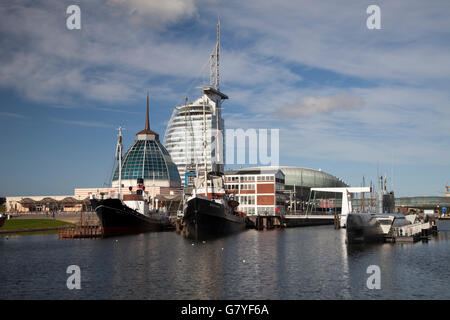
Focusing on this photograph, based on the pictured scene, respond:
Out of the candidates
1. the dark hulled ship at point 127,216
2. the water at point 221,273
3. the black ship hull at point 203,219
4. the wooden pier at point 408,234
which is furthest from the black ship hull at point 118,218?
the wooden pier at point 408,234

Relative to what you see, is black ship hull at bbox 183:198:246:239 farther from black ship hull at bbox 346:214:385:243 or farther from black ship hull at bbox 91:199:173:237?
black ship hull at bbox 346:214:385:243

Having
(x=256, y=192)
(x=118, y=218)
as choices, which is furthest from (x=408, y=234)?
(x=256, y=192)

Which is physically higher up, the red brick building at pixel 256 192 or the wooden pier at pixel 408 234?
the red brick building at pixel 256 192

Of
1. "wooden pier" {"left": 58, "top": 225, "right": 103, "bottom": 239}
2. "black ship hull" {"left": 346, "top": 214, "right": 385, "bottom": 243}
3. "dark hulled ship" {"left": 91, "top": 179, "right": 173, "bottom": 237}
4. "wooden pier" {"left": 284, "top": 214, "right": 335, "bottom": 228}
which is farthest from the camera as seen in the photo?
"wooden pier" {"left": 284, "top": 214, "right": 335, "bottom": 228}

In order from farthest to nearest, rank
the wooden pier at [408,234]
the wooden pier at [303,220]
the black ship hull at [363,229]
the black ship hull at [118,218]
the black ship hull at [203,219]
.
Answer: the wooden pier at [303,220]
the black ship hull at [118,218]
the black ship hull at [203,219]
the wooden pier at [408,234]
the black ship hull at [363,229]

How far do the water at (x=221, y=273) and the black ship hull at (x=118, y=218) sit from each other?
24910 millimetres

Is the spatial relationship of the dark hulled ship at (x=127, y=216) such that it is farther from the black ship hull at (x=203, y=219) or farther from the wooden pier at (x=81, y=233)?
the black ship hull at (x=203, y=219)

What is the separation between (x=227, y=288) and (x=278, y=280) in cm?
541

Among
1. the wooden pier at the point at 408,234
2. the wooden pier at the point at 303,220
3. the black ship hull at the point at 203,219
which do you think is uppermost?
the black ship hull at the point at 203,219

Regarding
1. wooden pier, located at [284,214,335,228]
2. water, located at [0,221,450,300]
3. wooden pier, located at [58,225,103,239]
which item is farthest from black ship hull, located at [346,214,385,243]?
wooden pier, located at [284,214,335,228]

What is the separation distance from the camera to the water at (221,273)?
33.6 meters

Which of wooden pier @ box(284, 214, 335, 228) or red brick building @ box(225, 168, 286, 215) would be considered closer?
wooden pier @ box(284, 214, 335, 228)

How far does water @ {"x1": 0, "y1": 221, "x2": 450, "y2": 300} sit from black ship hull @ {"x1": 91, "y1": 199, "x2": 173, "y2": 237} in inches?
981

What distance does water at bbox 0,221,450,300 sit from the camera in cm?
3359
